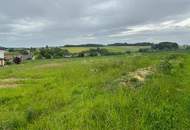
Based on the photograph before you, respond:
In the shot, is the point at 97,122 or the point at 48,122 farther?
the point at 48,122

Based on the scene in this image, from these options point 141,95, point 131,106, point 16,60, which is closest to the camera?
point 131,106

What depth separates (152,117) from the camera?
8203mm

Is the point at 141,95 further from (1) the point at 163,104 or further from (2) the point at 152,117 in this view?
(2) the point at 152,117

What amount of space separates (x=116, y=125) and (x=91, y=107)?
91.9 inches

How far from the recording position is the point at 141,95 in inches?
409

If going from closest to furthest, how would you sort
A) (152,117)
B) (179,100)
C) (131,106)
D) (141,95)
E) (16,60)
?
1. (152,117)
2. (131,106)
3. (141,95)
4. (179,100)
5. (16,60)

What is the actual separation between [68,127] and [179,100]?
509 centimetres

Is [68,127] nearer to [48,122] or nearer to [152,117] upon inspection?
[48,122]

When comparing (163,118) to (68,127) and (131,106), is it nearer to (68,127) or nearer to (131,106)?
(131,106)

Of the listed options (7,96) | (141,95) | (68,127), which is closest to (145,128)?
(68,127)

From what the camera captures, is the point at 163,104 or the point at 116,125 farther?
the point at 163,104

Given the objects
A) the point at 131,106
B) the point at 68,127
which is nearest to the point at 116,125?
the point at 68,127

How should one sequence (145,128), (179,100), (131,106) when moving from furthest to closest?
(179,100) < (131,106) < (145,128)

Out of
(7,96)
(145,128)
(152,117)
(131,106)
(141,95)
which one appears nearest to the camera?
(145,128)
